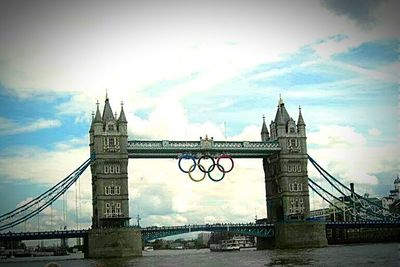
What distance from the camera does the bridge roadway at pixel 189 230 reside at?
341 ft

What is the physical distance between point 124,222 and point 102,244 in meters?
6.34

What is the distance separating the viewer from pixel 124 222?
354 ft

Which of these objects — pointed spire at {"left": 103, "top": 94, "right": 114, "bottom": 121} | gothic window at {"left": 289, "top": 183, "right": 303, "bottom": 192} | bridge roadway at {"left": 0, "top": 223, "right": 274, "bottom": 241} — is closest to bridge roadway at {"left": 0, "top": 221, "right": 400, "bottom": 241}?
bridge roadway at {"left": 0, "top": 223, "right": 274, "bottom": 241}

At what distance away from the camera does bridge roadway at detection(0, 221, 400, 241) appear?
341 feet

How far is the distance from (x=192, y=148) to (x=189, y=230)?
46.6 ft

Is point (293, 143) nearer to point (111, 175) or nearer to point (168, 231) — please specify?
point (168, 231)

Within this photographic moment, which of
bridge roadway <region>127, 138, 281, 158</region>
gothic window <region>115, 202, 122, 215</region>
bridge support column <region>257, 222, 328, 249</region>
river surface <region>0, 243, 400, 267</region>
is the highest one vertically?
bridge roadway <region>127, 138, 281, 158</region>

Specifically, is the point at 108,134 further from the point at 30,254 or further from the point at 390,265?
the point at 30,254

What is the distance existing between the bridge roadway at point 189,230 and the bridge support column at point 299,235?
3.25 metres

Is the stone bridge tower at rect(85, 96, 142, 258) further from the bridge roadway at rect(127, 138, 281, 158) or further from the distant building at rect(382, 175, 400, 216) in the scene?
the distant building at rect(382, 175, 400, 216)

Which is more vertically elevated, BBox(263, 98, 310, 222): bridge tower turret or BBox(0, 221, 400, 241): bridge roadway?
BBox(263, 98, 310, 222): bridge tower turret

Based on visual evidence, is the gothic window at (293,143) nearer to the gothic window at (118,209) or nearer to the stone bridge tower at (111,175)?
the stone bridge tower at (111,175)

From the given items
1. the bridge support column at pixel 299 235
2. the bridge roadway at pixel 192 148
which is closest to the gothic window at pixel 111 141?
the bridge roadway at pixel 192 148

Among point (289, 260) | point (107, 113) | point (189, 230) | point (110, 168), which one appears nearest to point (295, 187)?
point (189, 230)
